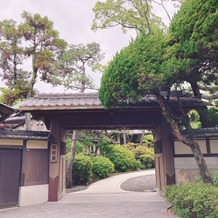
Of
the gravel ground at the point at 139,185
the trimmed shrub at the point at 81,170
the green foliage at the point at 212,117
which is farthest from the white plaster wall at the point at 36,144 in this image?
the green foliage at the point at 212,117

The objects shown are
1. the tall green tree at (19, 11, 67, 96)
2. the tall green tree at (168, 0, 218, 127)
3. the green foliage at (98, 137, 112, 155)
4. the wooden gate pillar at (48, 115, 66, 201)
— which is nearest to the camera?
the tall green tree at (168, 0, 218, 127)

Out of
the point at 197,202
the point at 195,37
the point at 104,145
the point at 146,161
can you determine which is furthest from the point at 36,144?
the point at 146,161

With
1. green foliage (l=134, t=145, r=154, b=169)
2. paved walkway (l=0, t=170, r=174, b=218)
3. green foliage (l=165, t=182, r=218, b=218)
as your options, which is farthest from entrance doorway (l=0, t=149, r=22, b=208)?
green foliage (l=134, t=145, r=154, b=169)

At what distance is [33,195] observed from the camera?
8.13 metres

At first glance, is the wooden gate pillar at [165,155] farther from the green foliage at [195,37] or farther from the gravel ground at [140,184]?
the gravel ground at [140,184]

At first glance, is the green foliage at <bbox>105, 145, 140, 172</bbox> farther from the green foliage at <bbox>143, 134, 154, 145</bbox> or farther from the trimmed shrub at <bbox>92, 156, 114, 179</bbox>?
the green foliage at <bbox>143, 134, 154, 145</bbox>

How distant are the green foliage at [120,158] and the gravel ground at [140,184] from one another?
3238 mm

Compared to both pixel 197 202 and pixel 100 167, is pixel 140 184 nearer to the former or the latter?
pixel 100 167

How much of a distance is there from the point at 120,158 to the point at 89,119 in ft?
40.4

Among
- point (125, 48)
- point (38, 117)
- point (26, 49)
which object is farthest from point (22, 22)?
point (125, 48)

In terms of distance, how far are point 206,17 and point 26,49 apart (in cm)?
1481

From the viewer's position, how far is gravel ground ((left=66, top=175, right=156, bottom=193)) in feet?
46.2

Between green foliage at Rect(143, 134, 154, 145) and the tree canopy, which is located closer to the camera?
the tree canopy

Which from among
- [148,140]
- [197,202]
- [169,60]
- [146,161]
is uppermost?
[169,60]
